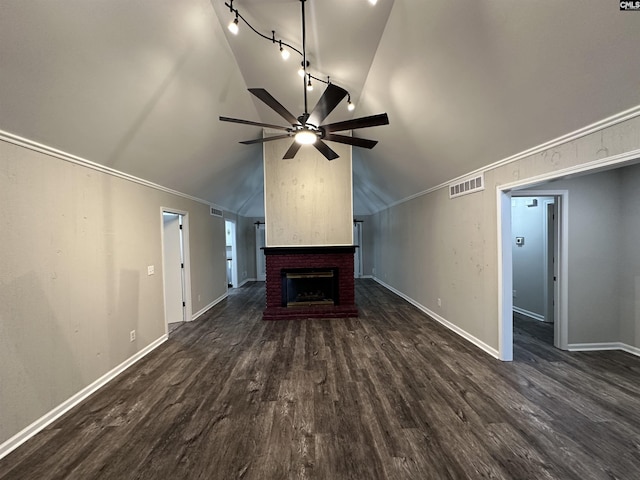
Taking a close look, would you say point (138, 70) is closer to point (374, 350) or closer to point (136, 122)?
point (136, 122)

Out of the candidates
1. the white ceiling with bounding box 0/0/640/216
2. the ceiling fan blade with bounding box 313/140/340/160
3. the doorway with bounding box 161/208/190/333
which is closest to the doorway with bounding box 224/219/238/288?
the doorway with bounding box 161/208/190/333

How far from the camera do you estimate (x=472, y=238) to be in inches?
145

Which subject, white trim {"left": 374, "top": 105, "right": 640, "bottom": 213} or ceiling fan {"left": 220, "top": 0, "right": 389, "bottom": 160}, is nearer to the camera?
white trim {"left": 374, "top": 105, "right": 640, "bottom": 213}

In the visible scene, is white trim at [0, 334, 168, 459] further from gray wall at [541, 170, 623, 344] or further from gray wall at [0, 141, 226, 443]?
gray wall at [541, 170, 623, 344]

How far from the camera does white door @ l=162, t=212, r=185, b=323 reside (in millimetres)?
4836

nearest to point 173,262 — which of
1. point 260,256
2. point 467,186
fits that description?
point 260,256

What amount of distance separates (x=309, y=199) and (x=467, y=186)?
111 inches

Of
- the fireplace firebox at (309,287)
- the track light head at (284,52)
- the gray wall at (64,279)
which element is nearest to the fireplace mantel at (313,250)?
the fireplace firebox at (309,287)

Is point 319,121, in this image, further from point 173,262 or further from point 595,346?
point 595,346

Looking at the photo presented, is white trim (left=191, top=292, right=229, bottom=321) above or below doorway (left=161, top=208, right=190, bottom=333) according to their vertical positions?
below

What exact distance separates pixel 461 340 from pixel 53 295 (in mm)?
4781

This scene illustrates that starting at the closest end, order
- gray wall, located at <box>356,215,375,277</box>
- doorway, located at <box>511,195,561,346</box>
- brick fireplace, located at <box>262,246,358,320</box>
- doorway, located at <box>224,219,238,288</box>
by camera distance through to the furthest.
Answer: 1. doorway, located at <box>511,195,561,346</box>
2. brick fireplace, located at <box>262,246,358,320</box>
3. doorway, located at <box>224,219,238,288</box>
4. gray wall, located at <box>356,215,375,277</box>

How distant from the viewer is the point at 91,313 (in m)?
2.70

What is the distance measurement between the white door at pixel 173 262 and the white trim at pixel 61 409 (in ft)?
5.07
